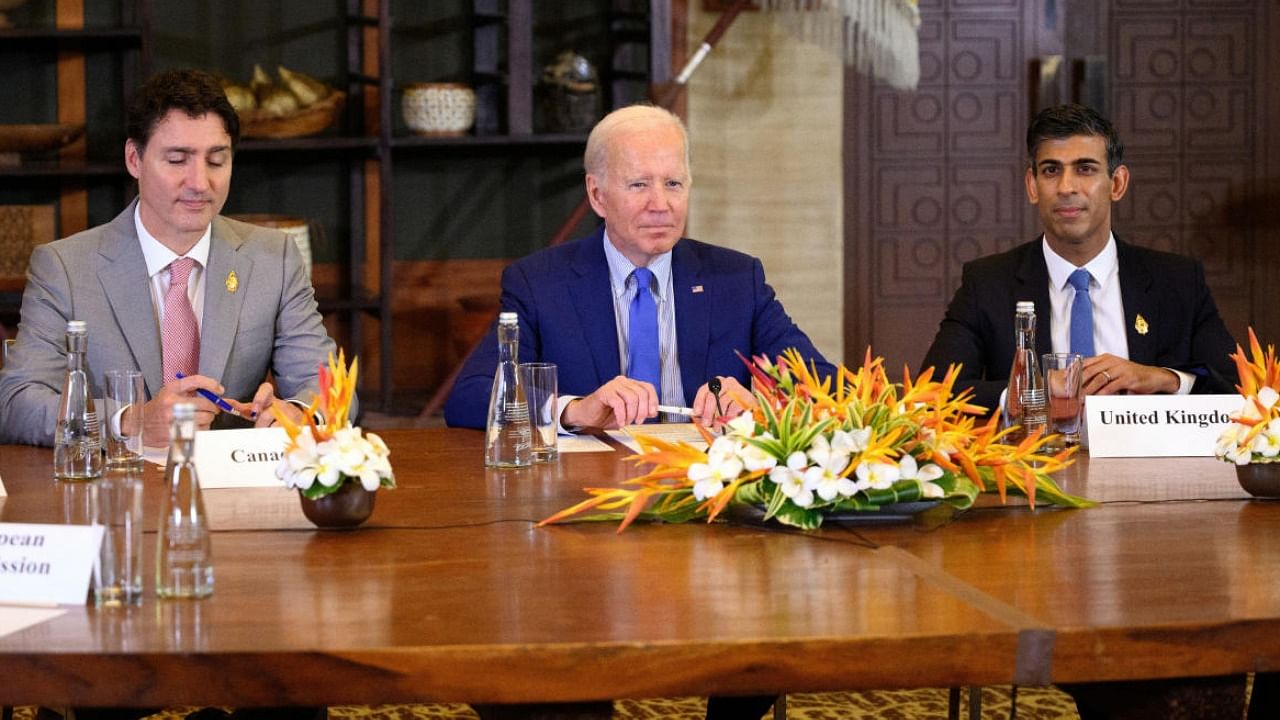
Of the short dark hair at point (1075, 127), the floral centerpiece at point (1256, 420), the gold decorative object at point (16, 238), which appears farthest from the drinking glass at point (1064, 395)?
the gold decorative object at point (16, 238)

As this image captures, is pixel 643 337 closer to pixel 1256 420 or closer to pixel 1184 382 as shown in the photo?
pixel 1184 382

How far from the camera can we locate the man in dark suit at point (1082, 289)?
3.23 metres

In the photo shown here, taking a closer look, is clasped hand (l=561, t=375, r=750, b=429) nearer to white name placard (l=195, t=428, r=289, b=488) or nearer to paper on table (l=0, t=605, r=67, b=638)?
white name placard (l=195, t=428, r=289, b=488)

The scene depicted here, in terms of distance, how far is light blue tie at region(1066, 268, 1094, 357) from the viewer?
10.5 feet

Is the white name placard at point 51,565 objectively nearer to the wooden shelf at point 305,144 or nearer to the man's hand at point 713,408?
the man's hand at point 713,408

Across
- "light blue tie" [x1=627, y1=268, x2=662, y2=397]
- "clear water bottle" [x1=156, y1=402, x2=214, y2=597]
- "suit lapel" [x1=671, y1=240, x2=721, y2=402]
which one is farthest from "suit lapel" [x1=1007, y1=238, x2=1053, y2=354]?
"clear water bottle" [x1=156, y1=402, x2=214, y2=597]

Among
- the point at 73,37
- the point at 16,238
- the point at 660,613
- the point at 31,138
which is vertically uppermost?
the point at 73,37

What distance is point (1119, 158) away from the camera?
3.39 meters

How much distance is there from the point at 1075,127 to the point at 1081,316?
421 millimetres

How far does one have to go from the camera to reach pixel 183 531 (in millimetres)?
1566

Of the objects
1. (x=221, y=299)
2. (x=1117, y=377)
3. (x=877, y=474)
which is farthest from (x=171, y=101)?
(x=1117, y=377)

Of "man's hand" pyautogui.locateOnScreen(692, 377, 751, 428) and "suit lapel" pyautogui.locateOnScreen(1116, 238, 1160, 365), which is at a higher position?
"suit lapel" pyautogui.locateOnScreen(1116, 238, 1160, 365)

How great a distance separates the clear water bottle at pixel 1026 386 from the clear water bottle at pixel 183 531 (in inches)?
55.4

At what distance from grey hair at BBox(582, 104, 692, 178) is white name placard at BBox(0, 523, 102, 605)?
1.75 metres
